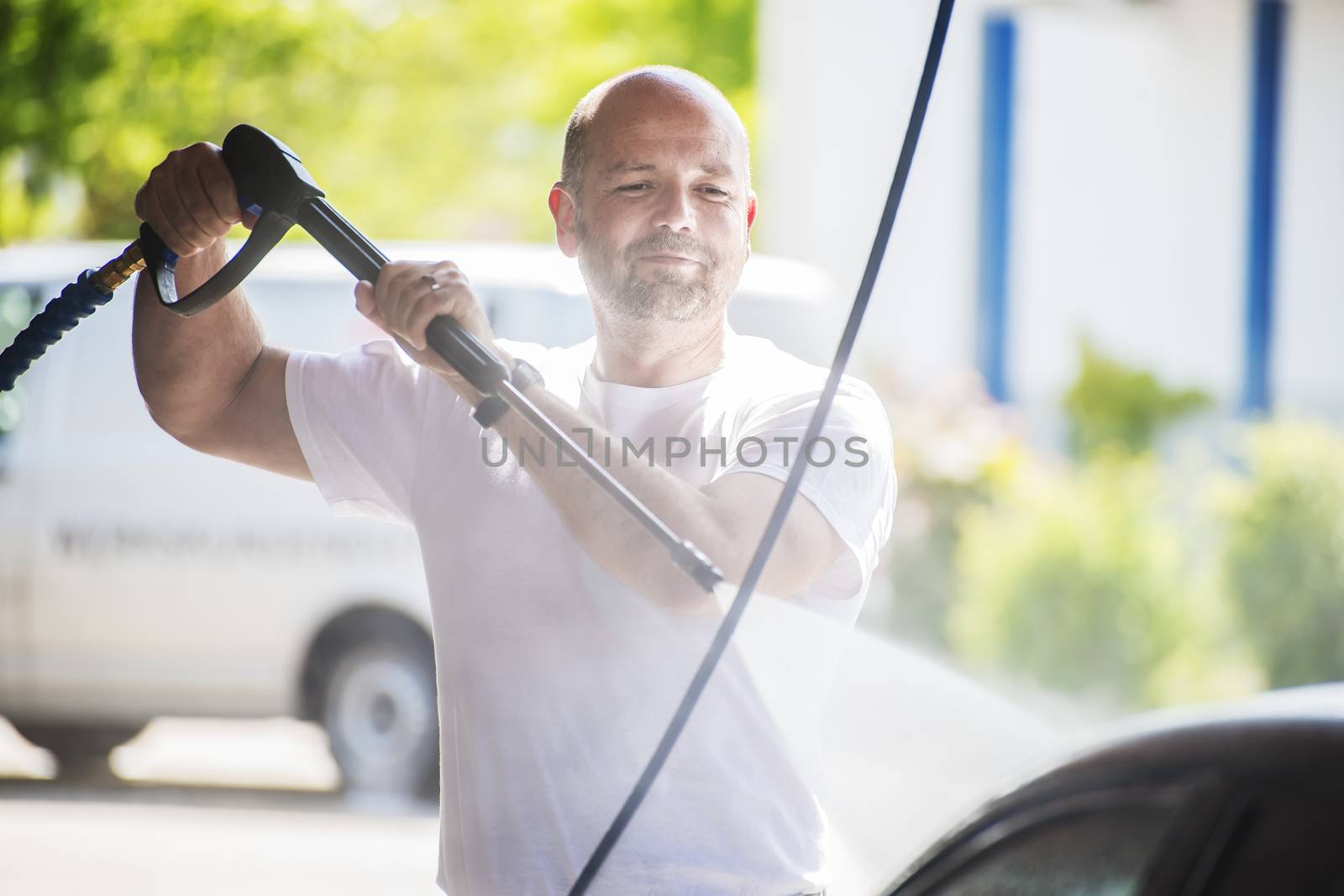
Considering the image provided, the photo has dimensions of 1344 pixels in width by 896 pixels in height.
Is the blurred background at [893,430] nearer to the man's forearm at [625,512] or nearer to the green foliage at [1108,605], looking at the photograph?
the green foliage at [1108,605]

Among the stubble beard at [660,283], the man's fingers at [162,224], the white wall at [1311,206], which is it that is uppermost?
the white wall at [1311,206]

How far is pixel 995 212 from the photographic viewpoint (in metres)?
7.05

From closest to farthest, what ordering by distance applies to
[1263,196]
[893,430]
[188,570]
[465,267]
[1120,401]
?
[465,267], [188,570], [893,430], [1120,401], [1263,196]

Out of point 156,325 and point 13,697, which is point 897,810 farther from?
point 156,325

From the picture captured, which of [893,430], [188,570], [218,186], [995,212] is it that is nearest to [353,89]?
[995,212]

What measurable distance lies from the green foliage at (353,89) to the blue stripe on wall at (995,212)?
2.08 metres

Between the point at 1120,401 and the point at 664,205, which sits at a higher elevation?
the point at 1120,401

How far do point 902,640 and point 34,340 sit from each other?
151 inches

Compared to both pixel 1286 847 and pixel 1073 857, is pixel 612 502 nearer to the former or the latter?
pixel 1073 857

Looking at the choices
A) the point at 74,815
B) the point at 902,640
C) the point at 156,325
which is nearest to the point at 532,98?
the point at 902,640

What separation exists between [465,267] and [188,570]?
1.15m

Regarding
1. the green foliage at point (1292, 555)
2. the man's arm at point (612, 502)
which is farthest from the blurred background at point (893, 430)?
the man's arm at point (612, 502)

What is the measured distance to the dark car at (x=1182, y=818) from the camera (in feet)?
3.12

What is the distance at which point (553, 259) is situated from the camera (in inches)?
147
